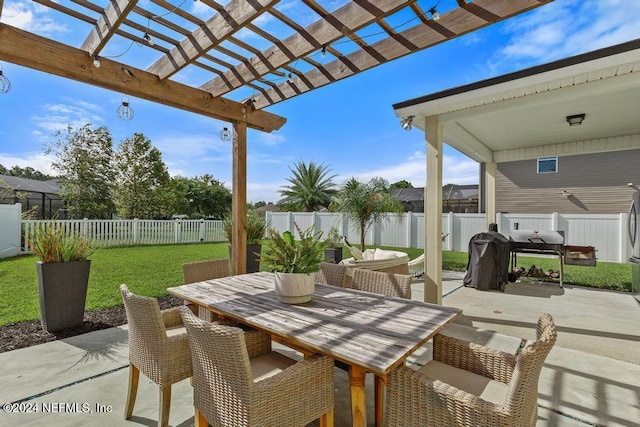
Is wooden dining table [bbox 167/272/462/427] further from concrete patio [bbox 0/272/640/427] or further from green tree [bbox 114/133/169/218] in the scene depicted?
green tree [bbox 114/133/169/218]

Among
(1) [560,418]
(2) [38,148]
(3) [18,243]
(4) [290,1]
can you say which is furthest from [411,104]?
(2) [38,148]

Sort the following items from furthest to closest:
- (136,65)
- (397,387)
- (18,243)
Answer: (18,243) < (136,65) < (397,387)

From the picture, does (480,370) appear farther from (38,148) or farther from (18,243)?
(38,148)

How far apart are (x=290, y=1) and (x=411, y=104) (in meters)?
1.82

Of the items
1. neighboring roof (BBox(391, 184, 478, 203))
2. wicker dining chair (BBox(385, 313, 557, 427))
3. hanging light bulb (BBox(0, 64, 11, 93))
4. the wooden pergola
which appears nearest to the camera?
wicker dining chair (BBox(385, 313, 557, 427))

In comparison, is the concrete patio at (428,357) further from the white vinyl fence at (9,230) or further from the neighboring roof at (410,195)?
the neighboring roof at (410,195)

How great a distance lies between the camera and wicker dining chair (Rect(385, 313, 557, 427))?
1143 millimetres

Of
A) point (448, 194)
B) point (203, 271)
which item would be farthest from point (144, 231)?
point (448, 194)

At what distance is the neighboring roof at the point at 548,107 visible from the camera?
2.62 meters

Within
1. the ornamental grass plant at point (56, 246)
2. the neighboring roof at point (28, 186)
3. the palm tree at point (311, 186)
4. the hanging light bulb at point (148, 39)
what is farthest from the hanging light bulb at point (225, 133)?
the neighboring roof at point (28, 186)

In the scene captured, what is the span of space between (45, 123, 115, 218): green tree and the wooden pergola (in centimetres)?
1216

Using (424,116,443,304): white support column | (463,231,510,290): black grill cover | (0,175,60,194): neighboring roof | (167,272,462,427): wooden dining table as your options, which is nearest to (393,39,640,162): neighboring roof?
(424,116,443,304): white support column

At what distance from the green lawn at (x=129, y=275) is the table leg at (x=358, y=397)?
12.6ft

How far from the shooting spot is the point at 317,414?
1463mm
